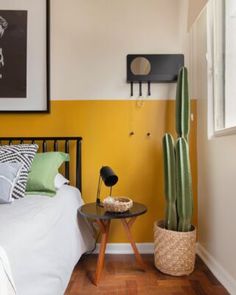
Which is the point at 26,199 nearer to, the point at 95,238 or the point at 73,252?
the point at 73,252

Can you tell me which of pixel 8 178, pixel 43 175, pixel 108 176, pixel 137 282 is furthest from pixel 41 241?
pixel 137 282

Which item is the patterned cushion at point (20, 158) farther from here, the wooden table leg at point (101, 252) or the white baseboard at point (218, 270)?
the white baseboard at point (218, 270)

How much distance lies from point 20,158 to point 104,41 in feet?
3.96

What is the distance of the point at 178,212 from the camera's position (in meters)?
1.77

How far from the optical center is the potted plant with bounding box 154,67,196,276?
1.71 m

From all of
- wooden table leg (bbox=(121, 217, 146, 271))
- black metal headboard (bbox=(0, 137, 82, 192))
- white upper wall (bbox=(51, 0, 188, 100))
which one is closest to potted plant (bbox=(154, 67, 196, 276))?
wooden table leg (bbox=(121, 217, 146, 271))

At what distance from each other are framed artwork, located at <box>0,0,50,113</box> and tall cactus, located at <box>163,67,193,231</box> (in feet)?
3.54

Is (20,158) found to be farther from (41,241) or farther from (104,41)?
(104,41)

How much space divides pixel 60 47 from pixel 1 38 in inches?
19.2

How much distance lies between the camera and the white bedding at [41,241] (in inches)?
35.1

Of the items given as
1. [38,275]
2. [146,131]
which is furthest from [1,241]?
[146,131]

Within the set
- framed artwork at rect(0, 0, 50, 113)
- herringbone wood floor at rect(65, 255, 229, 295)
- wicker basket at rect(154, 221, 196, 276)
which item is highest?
framed artwork at rect(0, 0, 50, 113)

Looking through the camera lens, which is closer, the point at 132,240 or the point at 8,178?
the point at 8,178

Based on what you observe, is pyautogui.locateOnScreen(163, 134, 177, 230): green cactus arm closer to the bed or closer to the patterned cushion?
the bed
